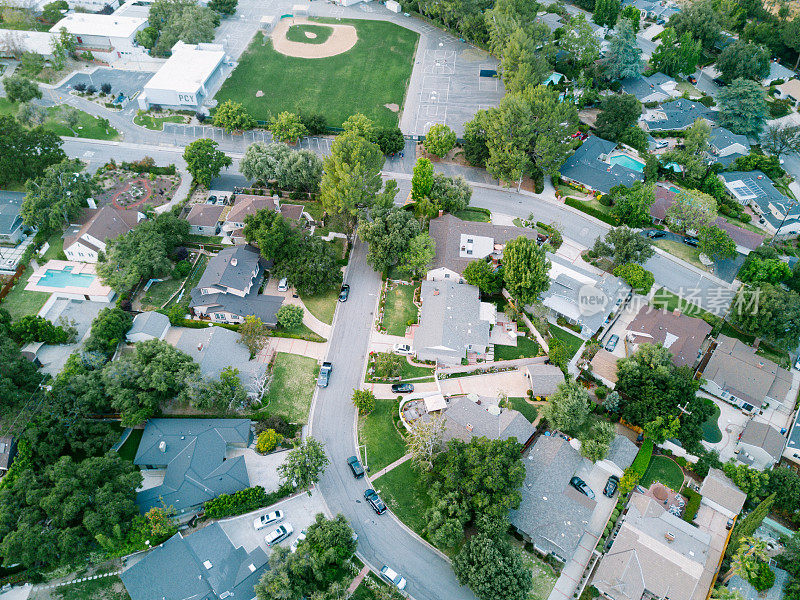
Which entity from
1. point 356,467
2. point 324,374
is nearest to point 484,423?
point 356,467

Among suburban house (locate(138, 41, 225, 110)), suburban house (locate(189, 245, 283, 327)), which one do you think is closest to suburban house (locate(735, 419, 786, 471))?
suburban house (locate(189, 245, 283, 327))

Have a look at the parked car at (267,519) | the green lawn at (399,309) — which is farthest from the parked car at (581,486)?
the parked car at (267,519)

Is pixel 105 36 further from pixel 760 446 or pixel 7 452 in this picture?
pixel 760 446

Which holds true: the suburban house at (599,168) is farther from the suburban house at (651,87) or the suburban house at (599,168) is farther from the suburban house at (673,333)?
the suburban house at (673,333)

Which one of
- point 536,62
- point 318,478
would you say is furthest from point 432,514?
point 536,62

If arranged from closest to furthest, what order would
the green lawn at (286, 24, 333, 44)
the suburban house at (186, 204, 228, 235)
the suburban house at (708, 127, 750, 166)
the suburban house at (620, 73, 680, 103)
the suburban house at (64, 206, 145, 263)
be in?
the suburban house at (64, 206, 145, 263) < the suburban house at (186, 204, 228, 235) < the suburban house at (708, 127, 750, 166) < the suburban house at (620, 73, 680, 103) < the green lawn at (286, 24, 333, 44)

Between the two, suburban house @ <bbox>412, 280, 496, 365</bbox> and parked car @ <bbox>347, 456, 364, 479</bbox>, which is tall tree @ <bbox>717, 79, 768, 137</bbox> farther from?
parked car @ <bbox>347, 456, 364, 479</bbox>
